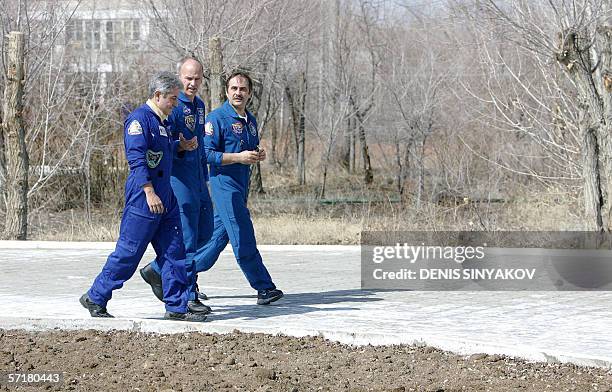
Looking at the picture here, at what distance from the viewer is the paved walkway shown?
26.2ft

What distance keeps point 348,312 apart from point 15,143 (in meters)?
9.10

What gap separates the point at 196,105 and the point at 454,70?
743 inches

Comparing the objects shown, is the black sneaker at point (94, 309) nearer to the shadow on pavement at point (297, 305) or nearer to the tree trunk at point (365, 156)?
the shadow on pavement at point (297, 305)

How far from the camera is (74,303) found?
33.1ft

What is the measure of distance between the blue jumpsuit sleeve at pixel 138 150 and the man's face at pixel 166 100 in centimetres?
26

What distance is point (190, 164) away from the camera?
9438 millimetres

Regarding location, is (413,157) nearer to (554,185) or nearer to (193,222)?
(554,185)

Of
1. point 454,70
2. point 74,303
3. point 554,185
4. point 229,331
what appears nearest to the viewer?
point 229,331

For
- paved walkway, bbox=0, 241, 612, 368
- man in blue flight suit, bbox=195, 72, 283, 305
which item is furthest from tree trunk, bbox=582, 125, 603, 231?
man in blue flight suit, bbox=195, 72, 283, 305

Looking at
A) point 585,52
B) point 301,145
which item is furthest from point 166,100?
point 301,145

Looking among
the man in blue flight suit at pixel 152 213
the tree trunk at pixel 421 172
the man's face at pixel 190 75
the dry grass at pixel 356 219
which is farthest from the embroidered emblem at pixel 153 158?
the tree trunk at pixel 421 172

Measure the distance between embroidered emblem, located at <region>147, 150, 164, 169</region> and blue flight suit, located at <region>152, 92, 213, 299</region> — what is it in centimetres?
56

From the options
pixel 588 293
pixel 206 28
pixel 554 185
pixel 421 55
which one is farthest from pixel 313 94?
pixel 588 293

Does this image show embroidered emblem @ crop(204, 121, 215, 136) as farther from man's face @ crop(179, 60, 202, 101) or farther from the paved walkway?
the paved walkway
